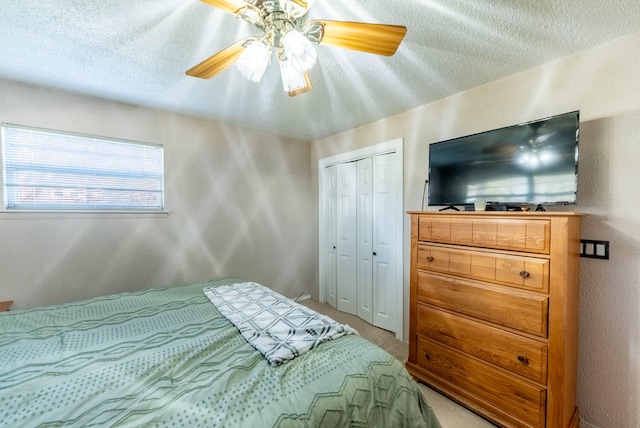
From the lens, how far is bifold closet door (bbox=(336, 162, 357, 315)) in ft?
10.9

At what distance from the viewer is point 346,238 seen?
135 inches

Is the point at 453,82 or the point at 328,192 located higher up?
the point at 453,82

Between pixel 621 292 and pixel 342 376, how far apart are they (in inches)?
69.1

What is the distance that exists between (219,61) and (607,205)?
234 centimetres

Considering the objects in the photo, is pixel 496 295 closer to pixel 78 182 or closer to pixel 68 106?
pixel 78 182

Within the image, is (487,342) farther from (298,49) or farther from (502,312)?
(298,49)

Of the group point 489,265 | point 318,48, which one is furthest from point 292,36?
point 489,265

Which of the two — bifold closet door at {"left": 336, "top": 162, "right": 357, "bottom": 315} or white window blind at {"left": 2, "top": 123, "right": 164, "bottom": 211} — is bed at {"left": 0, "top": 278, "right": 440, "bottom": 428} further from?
bifold closet door at {"left": 336, "top": 162, "right": 357, "bottom": 315}

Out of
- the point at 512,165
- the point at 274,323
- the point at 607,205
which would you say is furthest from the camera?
→ the point at 512,165

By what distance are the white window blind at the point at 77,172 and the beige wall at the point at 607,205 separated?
11.2 feet

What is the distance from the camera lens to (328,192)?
12.0ft

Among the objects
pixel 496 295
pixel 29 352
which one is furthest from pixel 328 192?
pixel 29 352

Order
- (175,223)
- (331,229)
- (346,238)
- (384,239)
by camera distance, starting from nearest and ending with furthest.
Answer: (175,223)
(384,239)
(346,238)
(331,229)

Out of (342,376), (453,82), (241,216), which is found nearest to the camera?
(342,376)
